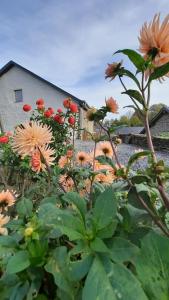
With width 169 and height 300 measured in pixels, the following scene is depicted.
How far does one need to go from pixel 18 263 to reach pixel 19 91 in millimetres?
20631

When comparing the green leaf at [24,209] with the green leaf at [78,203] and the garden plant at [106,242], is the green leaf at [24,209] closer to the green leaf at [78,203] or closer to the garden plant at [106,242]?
the garden plant at [106,242]

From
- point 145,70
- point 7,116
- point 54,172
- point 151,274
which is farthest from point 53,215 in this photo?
point 7,116

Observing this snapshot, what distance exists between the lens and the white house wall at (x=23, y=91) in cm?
1947

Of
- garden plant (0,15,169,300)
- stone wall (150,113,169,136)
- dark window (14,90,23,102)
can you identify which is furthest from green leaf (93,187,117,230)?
stone wall (150,113,169,136)

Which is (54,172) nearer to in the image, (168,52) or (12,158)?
(168,52)

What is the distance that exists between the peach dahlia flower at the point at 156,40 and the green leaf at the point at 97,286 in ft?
1.27

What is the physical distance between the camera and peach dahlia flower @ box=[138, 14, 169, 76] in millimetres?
590

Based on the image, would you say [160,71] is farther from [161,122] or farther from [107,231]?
[161,122]

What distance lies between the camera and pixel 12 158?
3.59 metres

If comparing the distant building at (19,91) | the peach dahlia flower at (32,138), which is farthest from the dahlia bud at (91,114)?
the distant building at (19,91)

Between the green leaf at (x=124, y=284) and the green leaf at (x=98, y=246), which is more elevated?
the green leaf at (x=98, y=246)

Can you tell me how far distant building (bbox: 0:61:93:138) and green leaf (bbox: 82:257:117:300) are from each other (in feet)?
62.6

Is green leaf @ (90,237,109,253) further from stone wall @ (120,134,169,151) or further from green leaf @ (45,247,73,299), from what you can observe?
stone wall @ (120,134,169,151)

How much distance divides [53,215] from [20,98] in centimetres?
2041
